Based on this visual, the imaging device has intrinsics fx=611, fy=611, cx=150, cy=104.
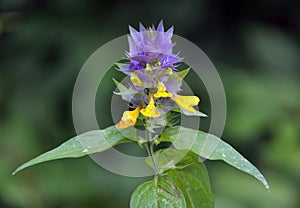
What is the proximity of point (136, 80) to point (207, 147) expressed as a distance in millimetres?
120

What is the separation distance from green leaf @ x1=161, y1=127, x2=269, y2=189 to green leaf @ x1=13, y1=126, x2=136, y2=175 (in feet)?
0.19

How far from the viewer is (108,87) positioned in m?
2.12

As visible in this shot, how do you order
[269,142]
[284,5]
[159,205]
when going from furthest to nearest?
[284,5] → [269,142] → [159,205]

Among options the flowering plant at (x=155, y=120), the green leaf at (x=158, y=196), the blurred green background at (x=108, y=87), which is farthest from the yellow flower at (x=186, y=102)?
the blurred green background at (x=108, y=87)

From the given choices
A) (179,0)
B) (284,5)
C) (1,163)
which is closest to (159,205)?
(1,163)

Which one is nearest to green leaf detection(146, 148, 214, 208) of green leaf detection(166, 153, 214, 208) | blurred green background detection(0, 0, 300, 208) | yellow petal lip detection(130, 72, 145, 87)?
green leaf detection(166, 153, 214, 208)

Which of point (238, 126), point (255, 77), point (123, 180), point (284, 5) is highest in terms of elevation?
point (284, 5)

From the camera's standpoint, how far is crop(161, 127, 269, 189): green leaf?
0.73 meters

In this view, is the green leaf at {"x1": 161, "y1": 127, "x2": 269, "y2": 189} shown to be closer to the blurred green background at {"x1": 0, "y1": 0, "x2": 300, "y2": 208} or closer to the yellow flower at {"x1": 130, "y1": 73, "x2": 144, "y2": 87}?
the yellow flower at {"x1": 130, "y1": 73, "x2": 144, "y2": 87}

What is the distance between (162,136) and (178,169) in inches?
2.5

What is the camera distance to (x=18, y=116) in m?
2.12

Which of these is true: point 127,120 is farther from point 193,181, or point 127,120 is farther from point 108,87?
point 108,87

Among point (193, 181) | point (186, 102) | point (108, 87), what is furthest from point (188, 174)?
point (108, 87)

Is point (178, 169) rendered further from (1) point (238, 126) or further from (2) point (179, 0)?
(2) point (179, 0)
